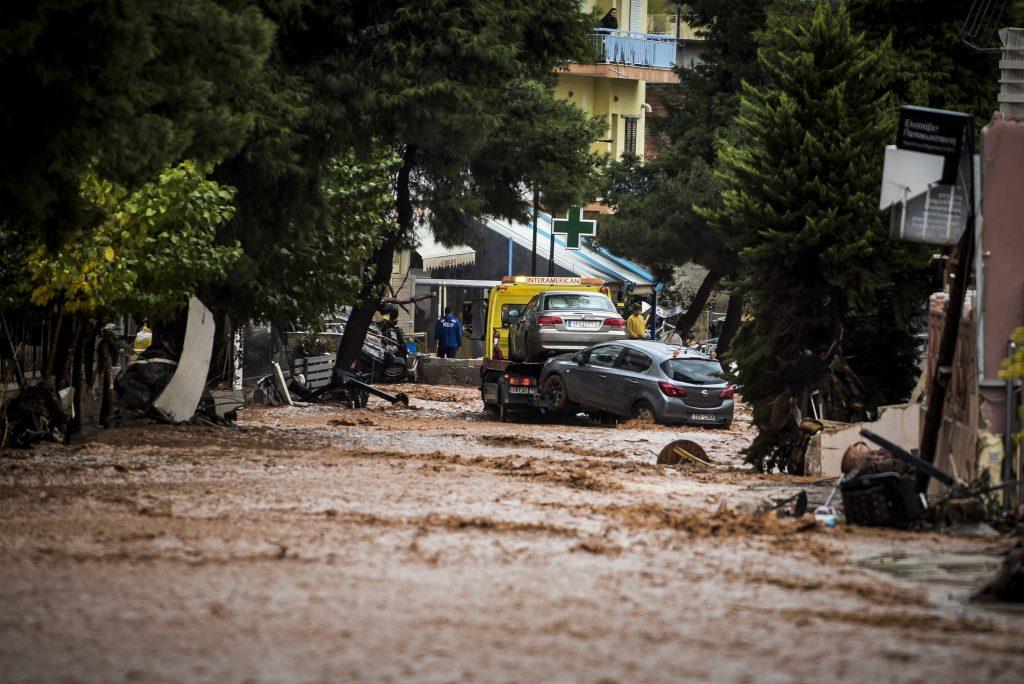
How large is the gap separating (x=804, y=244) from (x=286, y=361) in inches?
707

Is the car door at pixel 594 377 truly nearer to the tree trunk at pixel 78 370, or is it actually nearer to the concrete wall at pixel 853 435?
the concrete wall at pixel 853 435

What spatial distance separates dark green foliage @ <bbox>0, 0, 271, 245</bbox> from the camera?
42.4 ft

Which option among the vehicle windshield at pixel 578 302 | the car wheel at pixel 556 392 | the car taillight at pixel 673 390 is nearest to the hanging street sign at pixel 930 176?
the car taillight at pixel 673 390

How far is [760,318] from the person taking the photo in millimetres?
19203

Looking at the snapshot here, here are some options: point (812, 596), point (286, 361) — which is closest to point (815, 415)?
point (812, 596)

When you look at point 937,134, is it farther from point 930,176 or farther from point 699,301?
point 699,301

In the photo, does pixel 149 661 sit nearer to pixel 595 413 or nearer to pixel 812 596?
pixel 812 596

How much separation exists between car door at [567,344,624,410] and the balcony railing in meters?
34.7

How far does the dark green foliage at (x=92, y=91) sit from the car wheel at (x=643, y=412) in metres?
12.9

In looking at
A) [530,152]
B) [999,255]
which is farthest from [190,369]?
[530,152]

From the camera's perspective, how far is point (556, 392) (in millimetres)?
28781

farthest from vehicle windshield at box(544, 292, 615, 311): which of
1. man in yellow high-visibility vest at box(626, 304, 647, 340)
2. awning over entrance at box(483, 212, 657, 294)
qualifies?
awning over entrance at box(483, 212, 657, 294)

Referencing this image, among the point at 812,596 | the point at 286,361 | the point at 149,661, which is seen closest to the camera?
the point at 149,661

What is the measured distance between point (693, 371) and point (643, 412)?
108cm
